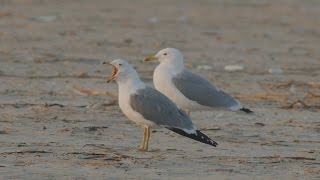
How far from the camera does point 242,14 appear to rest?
23.1 m

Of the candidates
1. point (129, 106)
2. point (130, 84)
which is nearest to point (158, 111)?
point (129, 106)

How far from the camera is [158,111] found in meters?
8.67

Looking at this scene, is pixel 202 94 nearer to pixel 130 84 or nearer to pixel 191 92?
pixel 191 92

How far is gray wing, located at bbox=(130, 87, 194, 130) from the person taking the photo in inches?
339

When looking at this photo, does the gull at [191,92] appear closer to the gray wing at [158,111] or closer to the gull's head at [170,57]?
the gull's head at [170,57]

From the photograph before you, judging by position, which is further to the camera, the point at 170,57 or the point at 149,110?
the point at 170,57

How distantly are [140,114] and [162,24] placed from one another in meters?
11.4

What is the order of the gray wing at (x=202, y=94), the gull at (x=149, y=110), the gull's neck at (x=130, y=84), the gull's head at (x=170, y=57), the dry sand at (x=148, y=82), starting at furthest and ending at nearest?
the gull's head at (x=170, y=57)
the gray wing at (x=202, y=94)
the gull's neck at (x=130, y=84)
the gull at (x=149, y=110)
the dry sand at (x=148, y=82)

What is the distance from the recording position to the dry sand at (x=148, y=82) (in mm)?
7789

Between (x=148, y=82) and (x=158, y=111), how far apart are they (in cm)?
398

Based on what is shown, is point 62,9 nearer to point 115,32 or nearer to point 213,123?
point 115,32

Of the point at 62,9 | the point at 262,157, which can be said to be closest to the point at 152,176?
the point at 262,157

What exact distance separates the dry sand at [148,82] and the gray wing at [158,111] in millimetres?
211

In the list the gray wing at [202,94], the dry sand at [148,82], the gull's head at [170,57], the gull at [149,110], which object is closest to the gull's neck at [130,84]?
the gull at [149,110]
